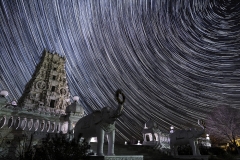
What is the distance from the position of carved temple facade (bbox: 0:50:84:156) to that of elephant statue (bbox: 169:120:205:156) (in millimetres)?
9872

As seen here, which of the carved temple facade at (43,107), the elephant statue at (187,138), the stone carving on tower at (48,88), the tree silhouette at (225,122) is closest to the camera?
the elephant statue at (187,138)

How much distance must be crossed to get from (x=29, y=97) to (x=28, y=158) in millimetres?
28325

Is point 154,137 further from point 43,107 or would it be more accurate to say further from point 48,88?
point 48,88

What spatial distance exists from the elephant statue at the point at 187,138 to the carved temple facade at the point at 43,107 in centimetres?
987

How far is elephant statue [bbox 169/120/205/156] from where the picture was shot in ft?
47.7

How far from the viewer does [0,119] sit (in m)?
15.8

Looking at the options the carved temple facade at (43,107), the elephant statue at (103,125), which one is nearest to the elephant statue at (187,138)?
the elephant statue at (103,125)

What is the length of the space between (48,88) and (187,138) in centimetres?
2843

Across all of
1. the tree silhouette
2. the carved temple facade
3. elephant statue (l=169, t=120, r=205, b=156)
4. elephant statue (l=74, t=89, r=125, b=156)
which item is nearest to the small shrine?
elephant statue (l=169, t=120, r=205, b=156)

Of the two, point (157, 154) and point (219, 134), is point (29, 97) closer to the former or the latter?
point (157, 154)

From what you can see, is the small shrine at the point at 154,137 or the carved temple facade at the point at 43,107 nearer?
the carved temple facade at the point at 43,107

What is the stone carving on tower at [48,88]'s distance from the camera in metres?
32.4

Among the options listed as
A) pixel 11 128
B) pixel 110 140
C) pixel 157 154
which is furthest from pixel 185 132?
pixel 11 128

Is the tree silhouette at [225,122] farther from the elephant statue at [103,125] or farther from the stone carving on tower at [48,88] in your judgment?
the stone carving on tower at [48,88]
